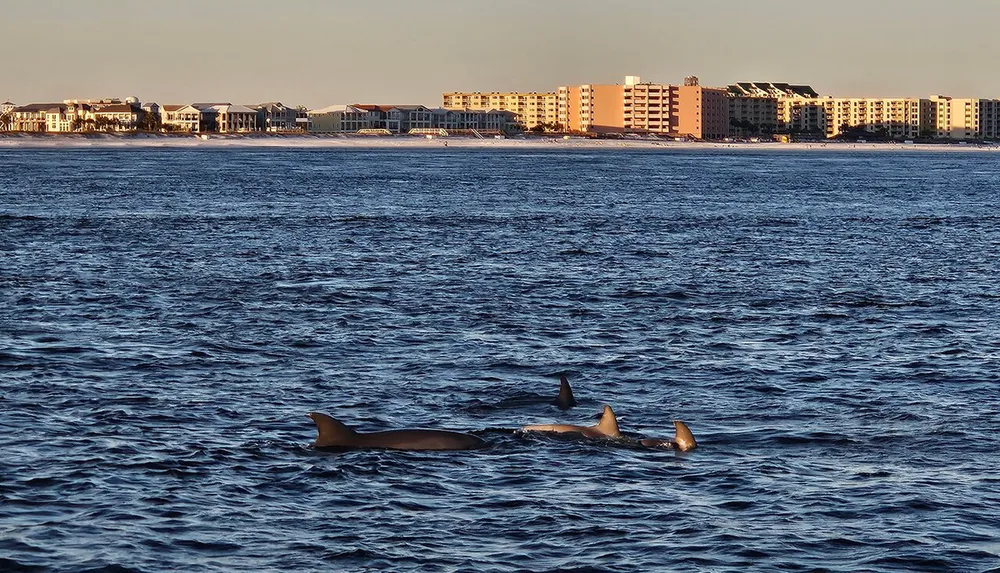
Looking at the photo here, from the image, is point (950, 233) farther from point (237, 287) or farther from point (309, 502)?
point (309, 502)

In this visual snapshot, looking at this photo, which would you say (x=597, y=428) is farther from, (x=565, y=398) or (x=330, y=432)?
(x=330, y=432)

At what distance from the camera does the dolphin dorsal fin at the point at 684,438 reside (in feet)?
73.2

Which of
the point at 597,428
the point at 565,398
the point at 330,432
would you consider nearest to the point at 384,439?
the point at 330,432

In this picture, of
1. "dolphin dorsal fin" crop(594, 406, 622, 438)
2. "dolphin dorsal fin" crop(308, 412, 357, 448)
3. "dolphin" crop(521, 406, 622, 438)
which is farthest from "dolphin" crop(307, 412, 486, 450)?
"dolphin dorsal fin" crop(594, 406, 622, 438)

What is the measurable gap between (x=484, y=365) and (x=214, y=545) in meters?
13.0

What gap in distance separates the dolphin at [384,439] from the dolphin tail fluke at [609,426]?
1.90 metres

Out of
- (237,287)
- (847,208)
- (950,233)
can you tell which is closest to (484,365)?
(237,287)

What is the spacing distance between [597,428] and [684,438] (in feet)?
4.59

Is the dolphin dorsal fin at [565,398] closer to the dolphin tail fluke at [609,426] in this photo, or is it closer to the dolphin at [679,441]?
the dolphin tail fluke at [609,426]

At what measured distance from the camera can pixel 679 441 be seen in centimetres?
2239

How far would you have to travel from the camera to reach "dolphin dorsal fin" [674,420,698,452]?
878 inches

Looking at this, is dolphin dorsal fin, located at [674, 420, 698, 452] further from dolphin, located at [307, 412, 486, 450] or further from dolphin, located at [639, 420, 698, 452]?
dolphin, located at [307, 412, 486, 450]

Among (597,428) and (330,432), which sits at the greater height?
(330,432)

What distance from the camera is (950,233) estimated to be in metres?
71.6
